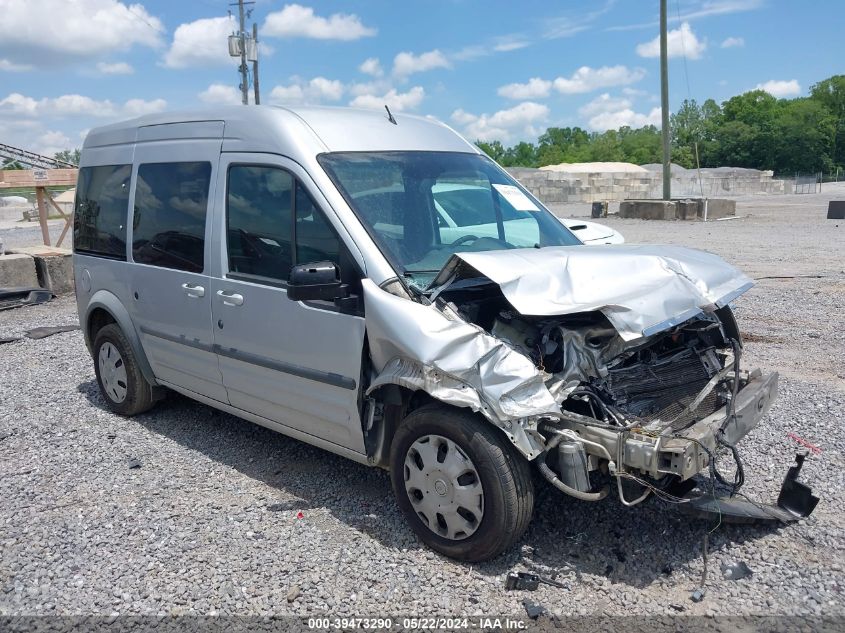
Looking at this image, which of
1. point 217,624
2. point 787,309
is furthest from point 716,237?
point 217,624

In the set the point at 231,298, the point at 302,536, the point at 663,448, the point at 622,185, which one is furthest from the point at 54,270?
the point at 622,185

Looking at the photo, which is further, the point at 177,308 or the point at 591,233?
the point at 591,233

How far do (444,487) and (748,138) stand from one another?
91.1m

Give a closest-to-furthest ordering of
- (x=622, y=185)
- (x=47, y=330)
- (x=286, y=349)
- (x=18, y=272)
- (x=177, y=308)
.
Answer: (x=286, y=349) → (x=177, y=308) → (x=47, y=330) → (x=18, y=272) → (x=622, y=185)

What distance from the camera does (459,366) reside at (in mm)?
3346

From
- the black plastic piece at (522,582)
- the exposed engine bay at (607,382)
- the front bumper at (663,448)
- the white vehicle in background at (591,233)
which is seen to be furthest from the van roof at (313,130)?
the black plastic piece at (522,582)

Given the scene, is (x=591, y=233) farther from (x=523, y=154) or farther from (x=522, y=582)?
(x=523, y=154)

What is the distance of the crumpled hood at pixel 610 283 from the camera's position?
340cm

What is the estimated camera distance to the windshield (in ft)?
13.2

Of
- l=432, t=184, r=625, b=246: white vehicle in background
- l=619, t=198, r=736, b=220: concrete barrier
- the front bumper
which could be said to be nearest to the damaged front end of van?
the front bumper

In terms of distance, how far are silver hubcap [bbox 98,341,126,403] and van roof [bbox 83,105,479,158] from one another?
5.98 feet

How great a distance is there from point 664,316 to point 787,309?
6570 mm

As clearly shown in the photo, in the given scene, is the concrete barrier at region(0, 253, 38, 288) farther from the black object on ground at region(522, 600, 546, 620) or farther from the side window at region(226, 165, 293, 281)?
the black object on ground at region(522, 600, 546, 620)

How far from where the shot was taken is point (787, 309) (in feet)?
29.7
